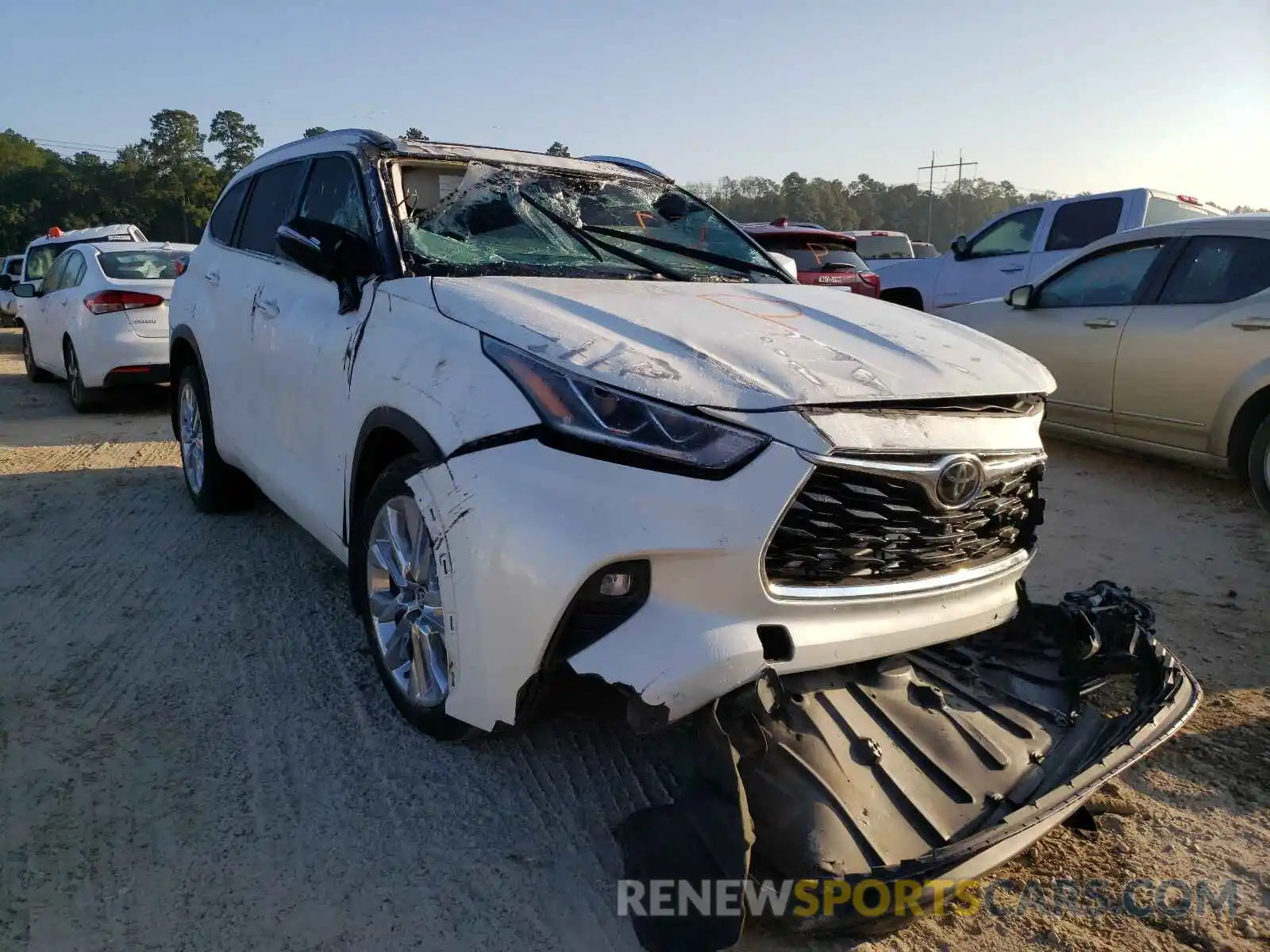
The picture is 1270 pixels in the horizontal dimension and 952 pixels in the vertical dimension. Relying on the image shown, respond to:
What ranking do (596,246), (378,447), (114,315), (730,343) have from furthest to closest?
(114,315), (596,246), (378,447), (730,343)

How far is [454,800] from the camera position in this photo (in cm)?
275

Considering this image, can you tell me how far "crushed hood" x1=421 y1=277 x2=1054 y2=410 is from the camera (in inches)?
92.0

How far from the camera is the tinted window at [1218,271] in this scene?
5.61 metres

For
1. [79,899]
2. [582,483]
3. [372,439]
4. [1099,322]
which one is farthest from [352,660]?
[1099,322]

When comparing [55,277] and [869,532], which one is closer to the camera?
[869,532]

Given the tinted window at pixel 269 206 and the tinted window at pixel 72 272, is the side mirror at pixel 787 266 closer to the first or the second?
the tinted window at pixel 269 206

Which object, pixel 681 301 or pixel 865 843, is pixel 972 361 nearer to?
pixel 681 301

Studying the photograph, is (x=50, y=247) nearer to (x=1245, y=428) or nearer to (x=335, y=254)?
(x=335, y=254)

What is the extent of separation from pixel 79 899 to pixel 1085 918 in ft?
8.07

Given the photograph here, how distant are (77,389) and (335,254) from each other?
7.44m

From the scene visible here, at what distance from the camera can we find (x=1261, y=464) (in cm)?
535

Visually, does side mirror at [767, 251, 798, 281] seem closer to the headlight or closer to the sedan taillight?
the headlight

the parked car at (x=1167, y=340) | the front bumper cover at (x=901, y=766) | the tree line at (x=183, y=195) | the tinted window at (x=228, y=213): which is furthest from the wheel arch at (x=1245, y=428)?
the tree line at (x=183, y=195)

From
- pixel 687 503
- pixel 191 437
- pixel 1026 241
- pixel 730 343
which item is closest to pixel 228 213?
pixel 191 437
